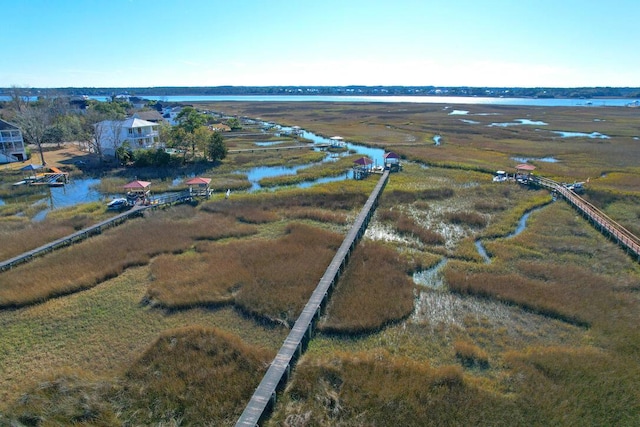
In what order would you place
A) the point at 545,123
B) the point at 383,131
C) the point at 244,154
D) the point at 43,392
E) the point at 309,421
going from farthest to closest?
1. the point at 545,123
2. the point at 383,131
3. the point at 244,154
4. the point at 43,392
5. the point at 309,421

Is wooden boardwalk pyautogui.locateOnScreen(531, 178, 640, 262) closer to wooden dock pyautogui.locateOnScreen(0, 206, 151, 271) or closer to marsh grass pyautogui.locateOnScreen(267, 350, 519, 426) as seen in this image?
marsh grass pyautogui.locateOnScreen(267, 350, 519, 426)

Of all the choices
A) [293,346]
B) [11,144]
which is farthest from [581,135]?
[11,144]

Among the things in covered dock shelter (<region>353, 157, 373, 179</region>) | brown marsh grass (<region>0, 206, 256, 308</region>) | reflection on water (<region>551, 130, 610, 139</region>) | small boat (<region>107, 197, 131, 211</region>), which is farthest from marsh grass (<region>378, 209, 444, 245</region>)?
reflection on water (<region>551, 130, 610, 139</region>)

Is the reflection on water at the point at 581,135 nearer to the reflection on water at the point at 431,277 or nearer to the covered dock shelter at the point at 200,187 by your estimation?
the reflection on water at the point at 431,277

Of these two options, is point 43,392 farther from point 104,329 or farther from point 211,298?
point 211,298

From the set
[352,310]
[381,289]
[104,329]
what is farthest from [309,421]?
[104,329]
